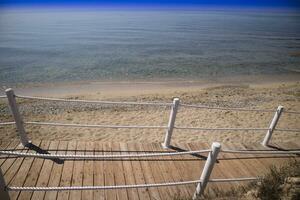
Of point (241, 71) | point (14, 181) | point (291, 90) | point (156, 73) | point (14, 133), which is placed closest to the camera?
point (14, 181)

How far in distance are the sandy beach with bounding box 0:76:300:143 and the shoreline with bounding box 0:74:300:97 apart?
0.08 meters

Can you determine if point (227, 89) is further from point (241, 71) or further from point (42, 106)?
point (42, 106)

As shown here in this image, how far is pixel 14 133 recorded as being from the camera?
29.7 feet

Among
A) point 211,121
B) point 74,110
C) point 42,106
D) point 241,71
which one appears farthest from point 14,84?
point 241,71

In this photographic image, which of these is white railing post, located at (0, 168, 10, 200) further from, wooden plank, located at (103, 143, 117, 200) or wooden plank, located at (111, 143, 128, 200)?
wooden plank, located at (111, 143, 128, 200)

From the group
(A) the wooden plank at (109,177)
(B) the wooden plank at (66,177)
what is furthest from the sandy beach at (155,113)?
(B) the wooden plank at (66,177)

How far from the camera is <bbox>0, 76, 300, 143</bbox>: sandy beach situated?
29.9 feet

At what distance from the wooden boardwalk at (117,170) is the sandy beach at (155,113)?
3530 millimetres

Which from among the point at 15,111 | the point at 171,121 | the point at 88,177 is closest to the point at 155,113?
the point at 171,121

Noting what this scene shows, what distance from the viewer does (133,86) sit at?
1841 cm

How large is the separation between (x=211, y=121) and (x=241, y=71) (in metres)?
16.5

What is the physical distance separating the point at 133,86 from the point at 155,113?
286 inches

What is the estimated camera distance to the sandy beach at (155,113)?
29.9 feet

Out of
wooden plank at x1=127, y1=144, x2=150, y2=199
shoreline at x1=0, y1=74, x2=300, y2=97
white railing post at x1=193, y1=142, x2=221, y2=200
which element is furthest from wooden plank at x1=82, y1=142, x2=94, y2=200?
shoreline at x1=0, y1=74, x2=300, y2=97
